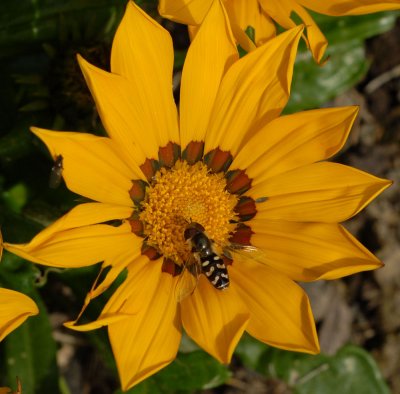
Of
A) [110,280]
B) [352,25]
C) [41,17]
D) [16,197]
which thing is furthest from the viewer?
[352,25]

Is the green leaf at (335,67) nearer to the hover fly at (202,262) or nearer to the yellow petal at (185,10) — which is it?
the yellow petal at (185,10)

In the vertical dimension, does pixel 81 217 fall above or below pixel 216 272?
above

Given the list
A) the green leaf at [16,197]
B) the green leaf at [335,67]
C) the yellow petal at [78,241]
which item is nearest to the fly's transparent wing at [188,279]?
the yellow petal at [78,241]

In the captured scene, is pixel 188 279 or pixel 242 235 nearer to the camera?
pixel 188 279

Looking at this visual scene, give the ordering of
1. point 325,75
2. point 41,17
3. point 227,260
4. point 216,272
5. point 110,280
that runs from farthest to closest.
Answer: point 325,75 < point 41,17 < point 227,260 < point 216,272 < point 110,280

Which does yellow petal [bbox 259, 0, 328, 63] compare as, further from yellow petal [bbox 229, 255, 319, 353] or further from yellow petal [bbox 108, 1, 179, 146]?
yellow petal [bbox 229, 255, 319, 353]

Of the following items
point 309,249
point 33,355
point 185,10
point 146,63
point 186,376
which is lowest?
point 186,376

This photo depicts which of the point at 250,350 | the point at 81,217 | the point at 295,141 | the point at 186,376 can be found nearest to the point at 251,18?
the point at 295,141

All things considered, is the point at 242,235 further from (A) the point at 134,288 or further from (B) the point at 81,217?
(B) the point at 81,217
